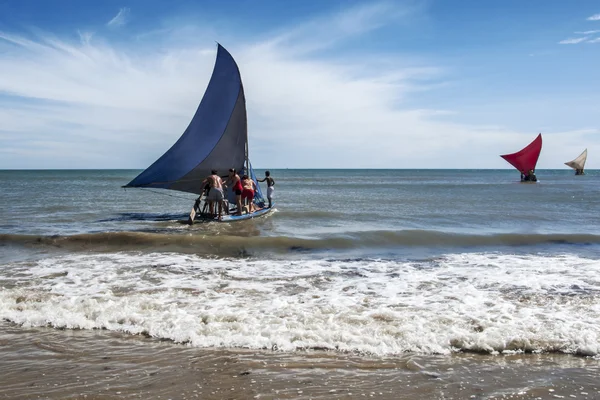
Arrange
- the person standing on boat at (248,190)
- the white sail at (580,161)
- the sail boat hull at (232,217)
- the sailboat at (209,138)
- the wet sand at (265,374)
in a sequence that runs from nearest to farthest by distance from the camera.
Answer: the wet sand at (265,374)
the sail boat hull at (232,217)
the sailboat at (209,138)
the person standing on boat at (248,190)
the white sail at (580,161)

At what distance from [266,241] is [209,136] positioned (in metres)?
5.50

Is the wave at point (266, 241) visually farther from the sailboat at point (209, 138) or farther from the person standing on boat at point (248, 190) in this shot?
the sailboat at point (209, 138)

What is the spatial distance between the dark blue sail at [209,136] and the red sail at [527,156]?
41238 mm

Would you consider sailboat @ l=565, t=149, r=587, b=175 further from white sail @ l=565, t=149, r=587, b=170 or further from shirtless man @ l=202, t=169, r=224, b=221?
shirtless man @ l=202, t=169, r=224, b=221

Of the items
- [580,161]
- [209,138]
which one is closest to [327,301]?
[209,138]

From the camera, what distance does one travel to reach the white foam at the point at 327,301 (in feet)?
18.9

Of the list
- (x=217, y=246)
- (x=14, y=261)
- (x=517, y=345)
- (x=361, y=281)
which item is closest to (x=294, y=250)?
(x=217, y=246)

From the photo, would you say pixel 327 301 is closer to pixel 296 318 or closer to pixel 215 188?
pixel 296 318

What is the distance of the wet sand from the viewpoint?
436 cm

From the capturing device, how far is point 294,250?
12812mm

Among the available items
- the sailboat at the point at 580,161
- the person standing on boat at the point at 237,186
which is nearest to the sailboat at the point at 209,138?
the person standing on boat at the point at 237,186

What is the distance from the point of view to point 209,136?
57.3ft

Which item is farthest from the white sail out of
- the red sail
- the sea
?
the sea

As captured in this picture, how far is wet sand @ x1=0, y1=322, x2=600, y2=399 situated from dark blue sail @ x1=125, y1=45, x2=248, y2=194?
1201 cm
